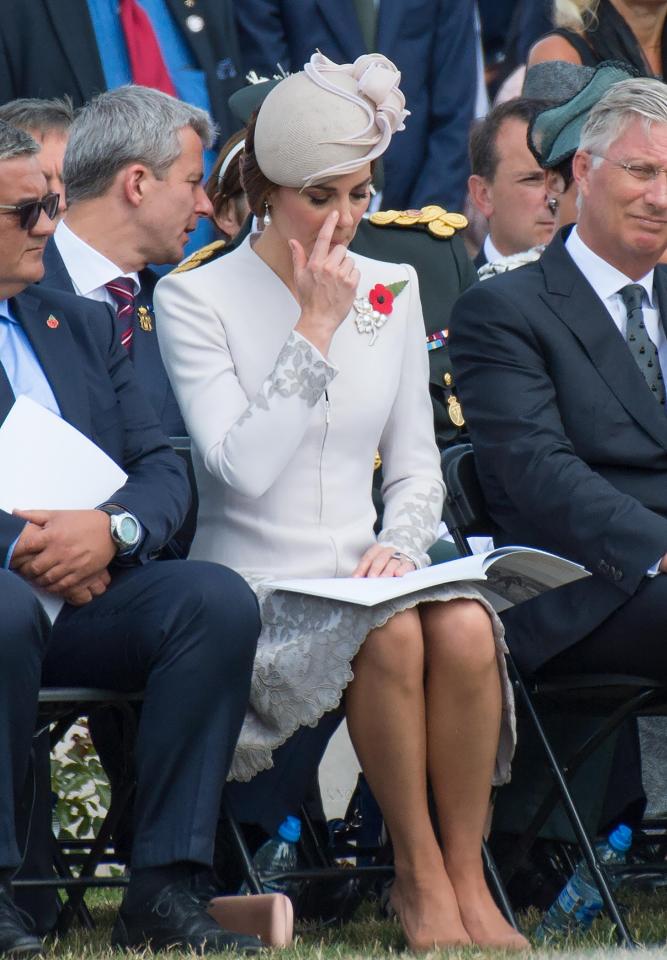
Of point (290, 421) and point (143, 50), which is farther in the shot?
point (143, 50)

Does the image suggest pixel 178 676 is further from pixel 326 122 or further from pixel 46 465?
pixel 326 122

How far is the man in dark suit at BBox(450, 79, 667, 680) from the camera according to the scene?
4.36 metres

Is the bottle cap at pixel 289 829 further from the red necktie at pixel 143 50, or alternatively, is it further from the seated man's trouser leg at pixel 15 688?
the red necktie at pixel 143 50

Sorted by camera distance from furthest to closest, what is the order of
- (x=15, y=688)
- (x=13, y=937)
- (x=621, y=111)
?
(x=621, y=111)
(x=15, y=688)
(x=13, y=937)

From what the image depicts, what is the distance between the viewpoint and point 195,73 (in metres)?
6.72

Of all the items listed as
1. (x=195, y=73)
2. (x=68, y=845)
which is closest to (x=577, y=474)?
(x=68, y=845)

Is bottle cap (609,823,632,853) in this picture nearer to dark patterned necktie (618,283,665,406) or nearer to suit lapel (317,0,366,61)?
dark patterned necktie (618,283,665,406)

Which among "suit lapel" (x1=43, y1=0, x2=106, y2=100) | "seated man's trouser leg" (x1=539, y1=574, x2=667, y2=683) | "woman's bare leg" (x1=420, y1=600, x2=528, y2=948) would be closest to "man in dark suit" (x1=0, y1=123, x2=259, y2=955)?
"woman's bare leg" (x1=420, y1=600, x2=528, y2=948)

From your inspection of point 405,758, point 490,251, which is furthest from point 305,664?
point 490,251

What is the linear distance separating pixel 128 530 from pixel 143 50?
3.03 m

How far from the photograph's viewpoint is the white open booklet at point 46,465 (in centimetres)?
405

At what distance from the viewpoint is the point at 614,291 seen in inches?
190

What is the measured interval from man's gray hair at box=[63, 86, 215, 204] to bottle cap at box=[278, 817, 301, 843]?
2.15 metres

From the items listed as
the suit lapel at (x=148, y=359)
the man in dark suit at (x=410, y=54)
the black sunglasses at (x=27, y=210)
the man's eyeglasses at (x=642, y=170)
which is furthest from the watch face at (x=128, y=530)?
the man in dark suit at (x=410, y=54)
